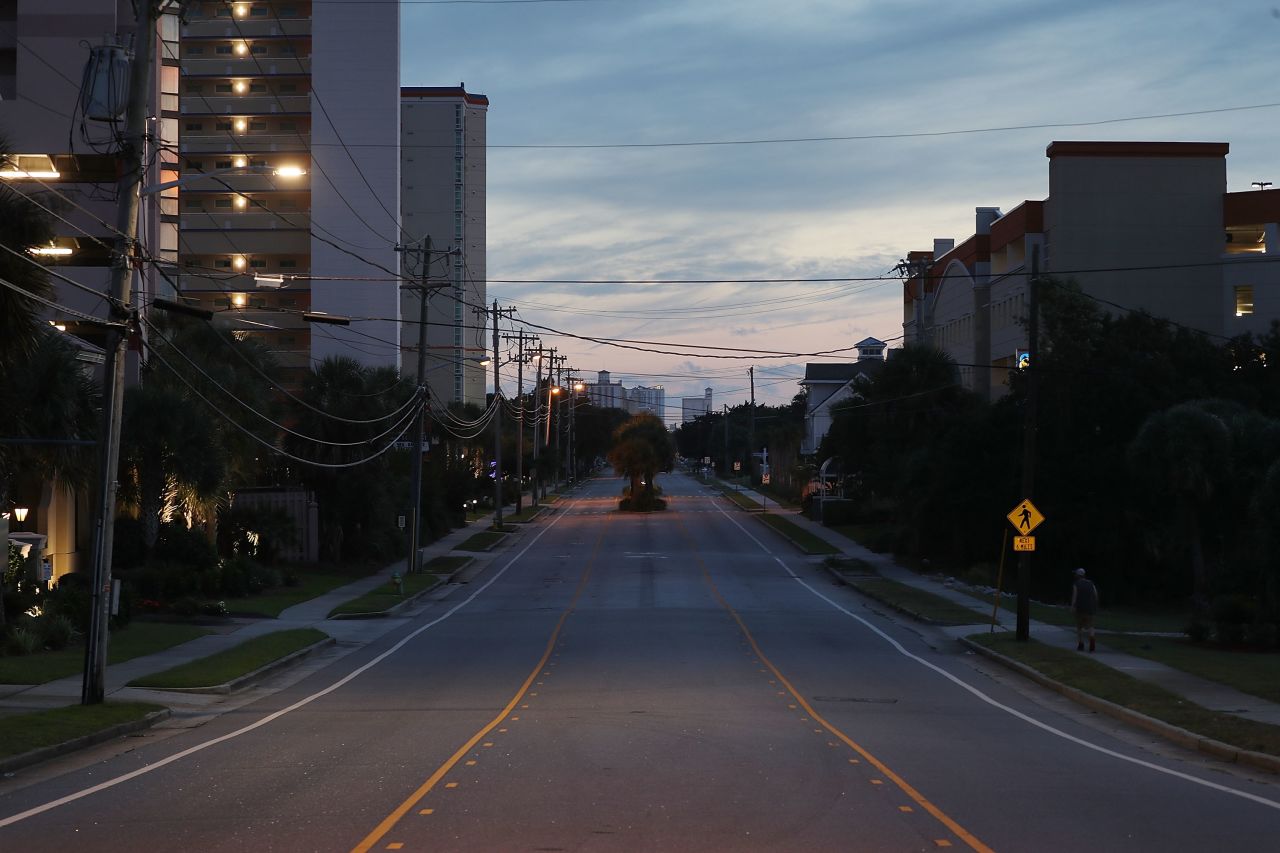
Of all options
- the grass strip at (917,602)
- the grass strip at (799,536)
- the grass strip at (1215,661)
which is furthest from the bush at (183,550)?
the grass strip at (799,536)

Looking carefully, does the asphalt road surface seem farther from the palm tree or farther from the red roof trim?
the red roof trim

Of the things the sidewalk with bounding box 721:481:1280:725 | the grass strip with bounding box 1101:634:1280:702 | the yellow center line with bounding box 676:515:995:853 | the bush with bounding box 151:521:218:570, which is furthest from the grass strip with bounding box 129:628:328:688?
the grass strip with bounding box 1101:634:1280:702

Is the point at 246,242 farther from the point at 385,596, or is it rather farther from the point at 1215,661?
the point at 1215,661

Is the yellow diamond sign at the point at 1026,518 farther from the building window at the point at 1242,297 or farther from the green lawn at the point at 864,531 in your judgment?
the building window at the point at 1242,297

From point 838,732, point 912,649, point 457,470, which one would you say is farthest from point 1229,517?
point 457,470

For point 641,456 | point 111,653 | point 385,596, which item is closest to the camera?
point 111,653

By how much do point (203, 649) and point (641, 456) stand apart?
215 ft

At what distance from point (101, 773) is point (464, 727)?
465 cm

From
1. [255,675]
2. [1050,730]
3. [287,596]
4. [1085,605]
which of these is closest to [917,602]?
[1085,605]

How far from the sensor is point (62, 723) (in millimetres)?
16469

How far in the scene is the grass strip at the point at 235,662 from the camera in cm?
2159

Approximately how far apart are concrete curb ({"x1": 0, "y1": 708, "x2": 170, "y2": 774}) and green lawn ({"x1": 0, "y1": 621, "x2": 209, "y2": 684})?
435 cm

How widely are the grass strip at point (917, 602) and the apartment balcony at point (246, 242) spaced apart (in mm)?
47257

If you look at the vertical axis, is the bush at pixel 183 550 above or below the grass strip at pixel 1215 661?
above
